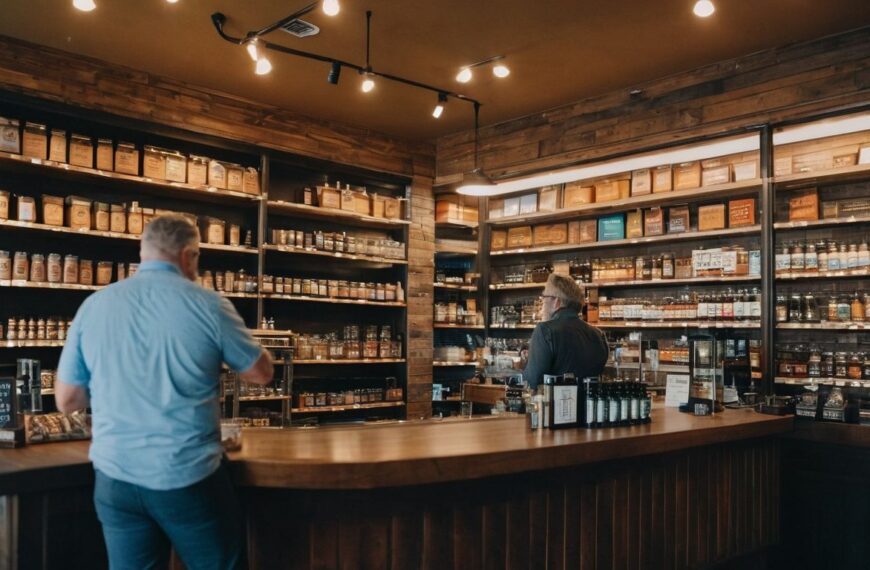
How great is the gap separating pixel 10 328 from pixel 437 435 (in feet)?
10.6

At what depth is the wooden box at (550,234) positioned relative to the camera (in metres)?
6.61

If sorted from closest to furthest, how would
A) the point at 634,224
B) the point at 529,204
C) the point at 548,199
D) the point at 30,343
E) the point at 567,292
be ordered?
the point at 567,292 → the point at 30,343 → the point at 634,224 → the point at 548,199 → the point at 529,204

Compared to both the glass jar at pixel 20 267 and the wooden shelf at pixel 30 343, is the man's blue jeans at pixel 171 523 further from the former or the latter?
the glass jar at pixel 20 267

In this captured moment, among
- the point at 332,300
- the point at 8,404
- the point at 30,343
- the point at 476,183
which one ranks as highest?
the point at 476,183

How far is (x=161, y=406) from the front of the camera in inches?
82.6

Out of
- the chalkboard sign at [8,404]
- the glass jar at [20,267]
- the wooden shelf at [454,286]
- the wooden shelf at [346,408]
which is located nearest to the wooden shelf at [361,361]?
the wooden shelf at [346,408]

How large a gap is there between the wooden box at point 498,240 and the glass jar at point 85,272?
11.8 feet

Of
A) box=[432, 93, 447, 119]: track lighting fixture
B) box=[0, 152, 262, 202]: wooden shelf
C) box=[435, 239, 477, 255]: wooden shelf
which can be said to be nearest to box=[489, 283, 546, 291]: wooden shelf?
box=[435, 239, 477, 255]: wooden shelf

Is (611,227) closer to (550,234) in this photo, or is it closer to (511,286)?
(550,234)

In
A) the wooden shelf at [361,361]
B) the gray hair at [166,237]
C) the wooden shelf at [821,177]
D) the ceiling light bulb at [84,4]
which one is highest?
the ceiling light bulb at [84,4]

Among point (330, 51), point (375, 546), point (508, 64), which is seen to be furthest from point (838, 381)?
point (330, 51)

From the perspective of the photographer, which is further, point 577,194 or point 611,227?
point 577,194

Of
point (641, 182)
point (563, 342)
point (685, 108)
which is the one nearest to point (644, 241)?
point (641, 182)

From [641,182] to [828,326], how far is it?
1818 mm
